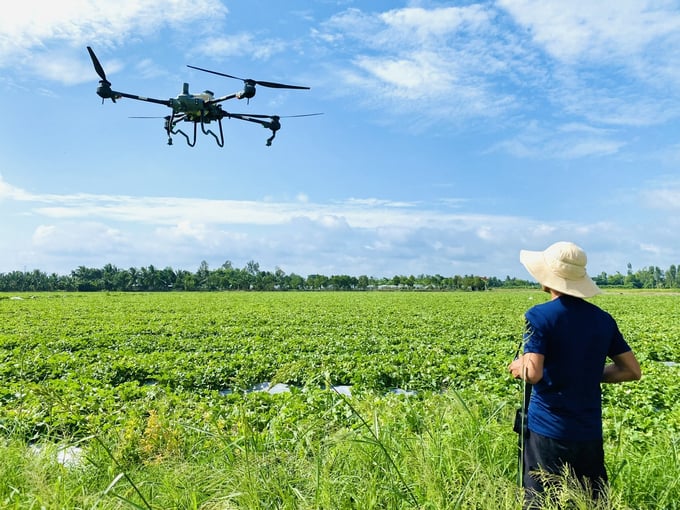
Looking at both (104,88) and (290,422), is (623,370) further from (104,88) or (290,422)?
(104,88)

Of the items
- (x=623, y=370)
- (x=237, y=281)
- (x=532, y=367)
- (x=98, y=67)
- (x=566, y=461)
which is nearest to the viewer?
(x=532, y=367)

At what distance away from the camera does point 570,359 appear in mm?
2355

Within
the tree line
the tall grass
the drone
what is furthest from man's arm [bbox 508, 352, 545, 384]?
the tree line

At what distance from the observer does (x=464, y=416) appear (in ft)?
11.3

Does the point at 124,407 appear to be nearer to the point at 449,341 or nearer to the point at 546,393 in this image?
the point at 546,393

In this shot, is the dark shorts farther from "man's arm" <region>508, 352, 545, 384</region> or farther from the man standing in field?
"man's arm" <region>508, 352, 545, 384</region>

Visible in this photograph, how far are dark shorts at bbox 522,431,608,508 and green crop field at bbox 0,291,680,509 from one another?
138 mm

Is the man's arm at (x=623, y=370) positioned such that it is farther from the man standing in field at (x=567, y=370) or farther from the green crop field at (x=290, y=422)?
the green crop field at (x=290, y=422)

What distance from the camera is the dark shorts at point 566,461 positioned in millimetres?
2416

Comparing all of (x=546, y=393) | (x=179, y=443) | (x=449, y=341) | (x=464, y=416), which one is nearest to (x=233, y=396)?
(x=179, y=443)

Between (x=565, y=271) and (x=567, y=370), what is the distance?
1.72ft

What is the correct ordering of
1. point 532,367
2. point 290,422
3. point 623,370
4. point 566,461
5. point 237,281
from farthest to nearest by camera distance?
point 237,281, point 290,422, point 623,370, point 566,461, point 532,367

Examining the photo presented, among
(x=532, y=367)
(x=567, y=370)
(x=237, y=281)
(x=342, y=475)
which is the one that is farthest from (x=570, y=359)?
(x=237, y=281)

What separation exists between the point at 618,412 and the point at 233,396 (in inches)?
206
